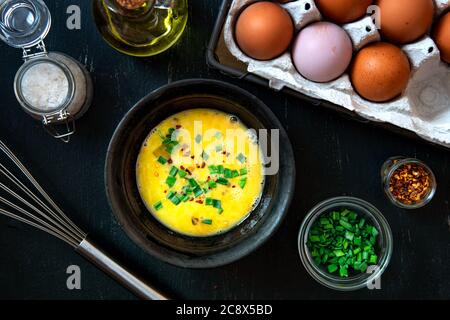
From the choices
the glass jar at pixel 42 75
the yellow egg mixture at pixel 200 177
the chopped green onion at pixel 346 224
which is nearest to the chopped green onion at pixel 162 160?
the yellow egg mixture at pixel 200 177

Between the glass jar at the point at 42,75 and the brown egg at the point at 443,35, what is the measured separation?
82 centimetres

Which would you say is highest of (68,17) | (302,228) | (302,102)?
(68,17)

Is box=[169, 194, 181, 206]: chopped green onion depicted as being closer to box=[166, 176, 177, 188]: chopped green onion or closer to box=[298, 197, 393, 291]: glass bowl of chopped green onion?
box=[166, 176, 177, 188]: chopped green onion

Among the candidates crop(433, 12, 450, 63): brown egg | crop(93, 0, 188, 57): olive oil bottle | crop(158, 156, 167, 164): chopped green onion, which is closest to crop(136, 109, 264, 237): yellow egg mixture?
crop(158, 156, 167, 164): chopped green onion

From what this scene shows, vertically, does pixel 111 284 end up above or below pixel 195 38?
below

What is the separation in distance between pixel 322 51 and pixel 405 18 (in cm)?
19

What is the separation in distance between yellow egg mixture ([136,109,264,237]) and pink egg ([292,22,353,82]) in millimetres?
225

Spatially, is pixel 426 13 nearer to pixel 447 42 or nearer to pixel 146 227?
pixel 447 42

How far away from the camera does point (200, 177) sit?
152cm

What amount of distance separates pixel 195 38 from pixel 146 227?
1.56 feet

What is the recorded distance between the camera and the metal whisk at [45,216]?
1.50 m

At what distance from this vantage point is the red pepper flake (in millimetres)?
1518
